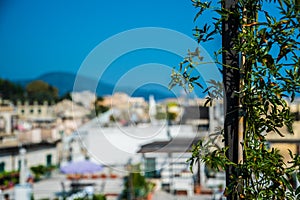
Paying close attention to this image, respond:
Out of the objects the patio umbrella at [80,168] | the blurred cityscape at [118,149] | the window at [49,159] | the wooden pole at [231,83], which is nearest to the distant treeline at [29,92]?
the blurred cityscape at [118,149]

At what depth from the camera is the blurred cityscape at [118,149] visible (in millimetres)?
1692

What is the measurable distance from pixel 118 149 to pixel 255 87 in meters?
2.39

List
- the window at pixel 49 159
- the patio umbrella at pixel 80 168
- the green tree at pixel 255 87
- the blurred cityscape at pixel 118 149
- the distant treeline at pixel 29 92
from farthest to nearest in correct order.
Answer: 1. the distant treeline at pixel 29 92
2. the window at pixel 49 159
3. the patio umbrella at pixel 80 168
4. the blurred cityscape at pixel 118 149
5. the green tree at pixel 255 87

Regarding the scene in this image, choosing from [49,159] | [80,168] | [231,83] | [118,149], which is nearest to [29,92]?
[49,159]

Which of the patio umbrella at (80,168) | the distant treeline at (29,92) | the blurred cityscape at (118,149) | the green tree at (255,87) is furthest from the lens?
the distant treeline at (29,92)

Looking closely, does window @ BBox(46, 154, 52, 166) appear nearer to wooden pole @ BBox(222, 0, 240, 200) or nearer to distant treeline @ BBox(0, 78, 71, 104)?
distant treeline @ BBox(0, 78, 71, 104)

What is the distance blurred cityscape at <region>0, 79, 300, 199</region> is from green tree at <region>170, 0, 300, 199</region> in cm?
12

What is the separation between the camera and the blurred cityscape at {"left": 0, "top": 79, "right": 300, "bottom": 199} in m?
1.69

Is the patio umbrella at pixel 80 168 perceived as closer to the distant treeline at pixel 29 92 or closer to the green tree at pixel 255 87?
the green tree at pixel 255 87

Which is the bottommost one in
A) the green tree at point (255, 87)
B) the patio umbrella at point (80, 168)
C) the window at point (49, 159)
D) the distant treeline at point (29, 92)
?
the window at point (49, 159)

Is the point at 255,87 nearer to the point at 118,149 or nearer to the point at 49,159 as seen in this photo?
the point at 118,149

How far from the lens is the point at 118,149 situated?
3219 millimetres

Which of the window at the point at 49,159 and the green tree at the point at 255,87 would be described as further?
the window at the point at 49,159

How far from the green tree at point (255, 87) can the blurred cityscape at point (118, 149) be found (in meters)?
0.12
